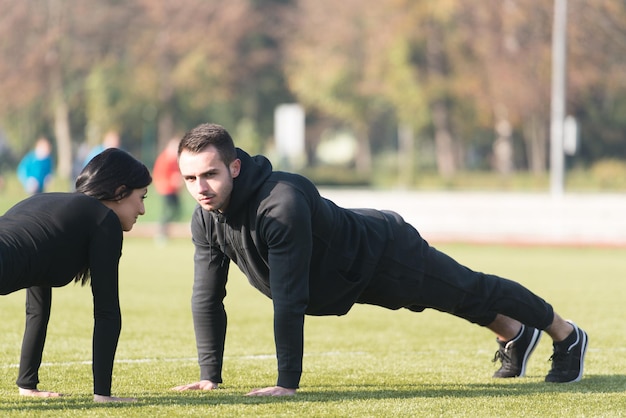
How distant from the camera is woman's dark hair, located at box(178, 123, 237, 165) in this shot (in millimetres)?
5434

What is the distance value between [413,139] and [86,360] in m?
54.8

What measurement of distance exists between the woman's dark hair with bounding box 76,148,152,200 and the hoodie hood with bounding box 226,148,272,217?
1.53 ft

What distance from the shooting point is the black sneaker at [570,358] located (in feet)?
21.8

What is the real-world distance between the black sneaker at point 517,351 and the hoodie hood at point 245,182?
203cm

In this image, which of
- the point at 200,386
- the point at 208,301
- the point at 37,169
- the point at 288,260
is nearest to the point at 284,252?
the point at 288,260

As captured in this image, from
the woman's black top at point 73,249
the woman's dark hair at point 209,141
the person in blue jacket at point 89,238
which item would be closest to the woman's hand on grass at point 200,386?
the person in blue jacket at point 89,238

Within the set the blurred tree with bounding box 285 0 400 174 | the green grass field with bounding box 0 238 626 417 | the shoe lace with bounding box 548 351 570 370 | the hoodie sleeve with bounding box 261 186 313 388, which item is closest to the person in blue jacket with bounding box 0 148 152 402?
the green grass field with bounding box 0 238 626 417

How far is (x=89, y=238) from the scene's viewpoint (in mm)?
5387

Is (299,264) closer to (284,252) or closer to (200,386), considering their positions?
(284,252)

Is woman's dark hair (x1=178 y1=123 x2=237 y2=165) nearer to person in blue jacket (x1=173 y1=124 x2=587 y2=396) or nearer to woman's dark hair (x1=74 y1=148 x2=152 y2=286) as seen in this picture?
person in blue jacket (x1=173 y1=124 x2=587 y2=396)

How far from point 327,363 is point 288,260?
89.1 inches

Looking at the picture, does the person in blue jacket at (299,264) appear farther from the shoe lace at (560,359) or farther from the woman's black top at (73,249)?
the woman's black top at (73,249)

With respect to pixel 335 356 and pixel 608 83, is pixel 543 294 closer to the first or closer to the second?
pixel 335 356

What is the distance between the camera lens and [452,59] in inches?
2122
